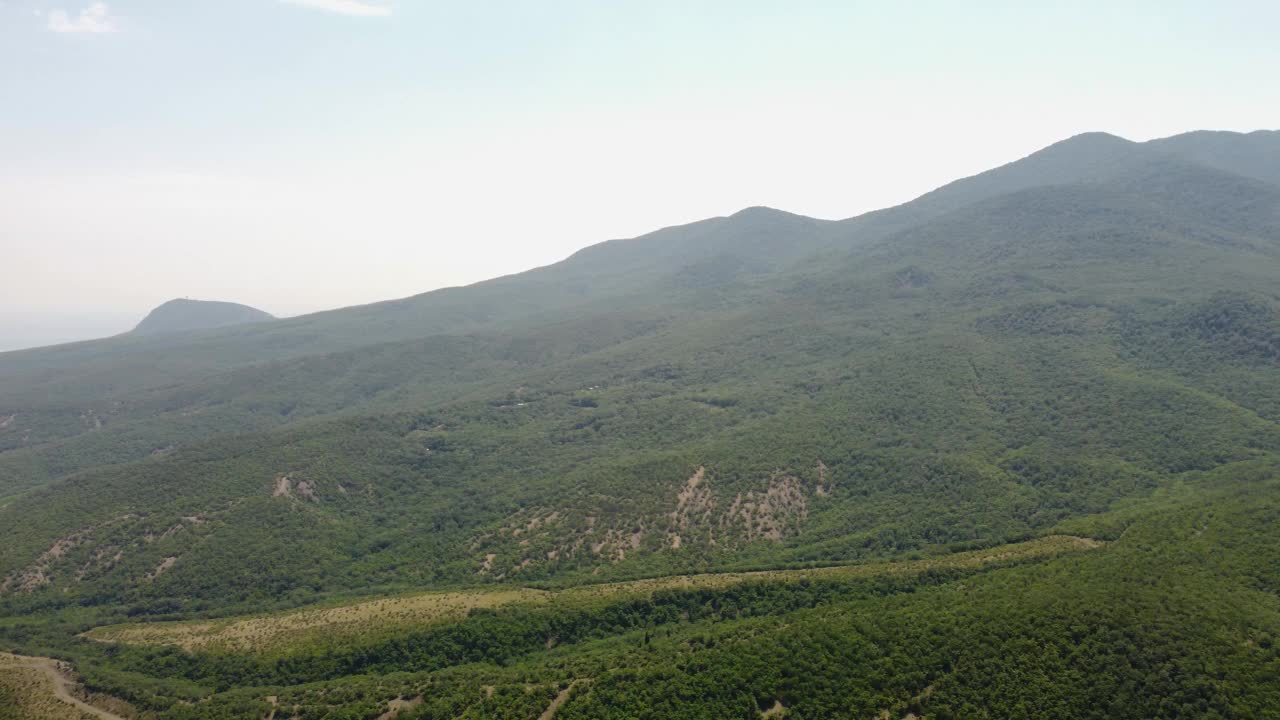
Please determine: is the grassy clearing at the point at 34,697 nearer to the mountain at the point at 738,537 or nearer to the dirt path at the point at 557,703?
the mountain at the point at 738,537

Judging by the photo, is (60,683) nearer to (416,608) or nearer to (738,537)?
(416,608)

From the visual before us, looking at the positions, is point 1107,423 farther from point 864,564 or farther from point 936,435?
point 864,564

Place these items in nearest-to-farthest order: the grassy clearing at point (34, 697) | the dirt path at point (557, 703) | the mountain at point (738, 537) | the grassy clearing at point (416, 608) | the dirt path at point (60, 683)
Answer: the dirt path at point (557, 703) → the mountain at point (738, 537) → the grassy clearing at point (34, 697) → the dirt path at point (60, 683) → the grassy clearing at point (416, 608)

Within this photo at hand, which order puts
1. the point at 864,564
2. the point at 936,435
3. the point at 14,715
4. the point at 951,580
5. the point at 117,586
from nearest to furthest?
the point at 14,715
the point at 951,580
the point at 864,564
the point at 117,586
the point at 936,435

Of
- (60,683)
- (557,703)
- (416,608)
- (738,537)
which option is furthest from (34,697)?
(738,537)

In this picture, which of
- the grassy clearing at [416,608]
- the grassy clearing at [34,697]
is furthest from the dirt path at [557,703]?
the grassy clearing at [34,697]

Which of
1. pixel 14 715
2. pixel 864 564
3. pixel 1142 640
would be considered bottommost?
pixel 864 564

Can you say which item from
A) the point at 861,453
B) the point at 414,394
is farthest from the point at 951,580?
the point at 414,394
